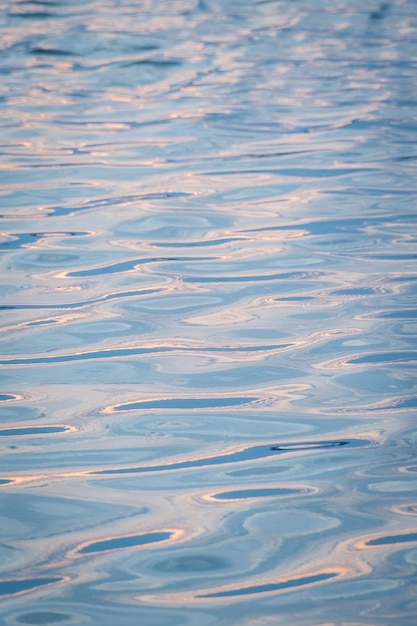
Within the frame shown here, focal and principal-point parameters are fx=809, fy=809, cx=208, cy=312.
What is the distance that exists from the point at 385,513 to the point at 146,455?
0.49m

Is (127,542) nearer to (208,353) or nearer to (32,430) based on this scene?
(32,430)

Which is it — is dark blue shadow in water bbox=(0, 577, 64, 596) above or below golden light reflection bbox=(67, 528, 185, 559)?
above

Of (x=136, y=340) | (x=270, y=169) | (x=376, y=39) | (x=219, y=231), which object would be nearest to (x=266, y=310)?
(x=136, y=340)

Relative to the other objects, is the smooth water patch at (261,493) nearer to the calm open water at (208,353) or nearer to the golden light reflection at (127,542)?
the calm open water at (208,353)

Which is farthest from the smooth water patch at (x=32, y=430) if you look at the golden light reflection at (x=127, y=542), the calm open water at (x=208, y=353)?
the golden light reflection at (x=127, y=542)

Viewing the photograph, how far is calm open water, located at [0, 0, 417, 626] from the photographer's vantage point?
1338 mm

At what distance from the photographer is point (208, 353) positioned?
2057 mm

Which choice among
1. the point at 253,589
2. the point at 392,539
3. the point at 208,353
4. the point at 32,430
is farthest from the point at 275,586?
the point at 208,353

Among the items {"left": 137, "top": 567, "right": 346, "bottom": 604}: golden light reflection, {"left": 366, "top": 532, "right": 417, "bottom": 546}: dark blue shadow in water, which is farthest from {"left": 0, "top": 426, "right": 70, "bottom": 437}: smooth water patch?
{"left": 366, "top": 532, "right": 417, "bottom": 546}: dark blue shadow in water

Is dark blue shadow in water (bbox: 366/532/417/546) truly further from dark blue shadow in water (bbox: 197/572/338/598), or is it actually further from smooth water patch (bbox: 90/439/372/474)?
smooth water patch (bbox: 90/439/372/474)

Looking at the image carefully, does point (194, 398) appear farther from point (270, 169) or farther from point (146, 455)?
point (270, 169)

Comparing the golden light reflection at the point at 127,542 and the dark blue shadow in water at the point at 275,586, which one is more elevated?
the golden light reflection at the point at 127,542

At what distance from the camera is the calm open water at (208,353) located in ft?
4.39

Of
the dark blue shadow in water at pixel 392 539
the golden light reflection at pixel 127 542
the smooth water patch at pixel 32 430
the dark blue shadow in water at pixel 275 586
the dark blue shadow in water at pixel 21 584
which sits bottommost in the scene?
the dark blue shadow in water at pixel 392 539
